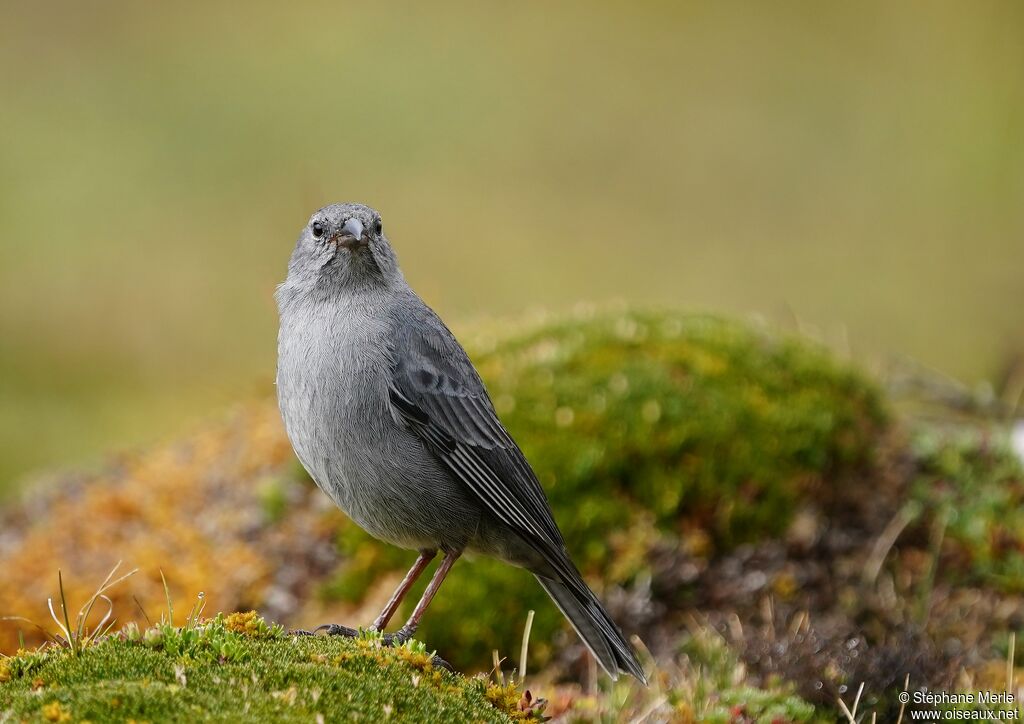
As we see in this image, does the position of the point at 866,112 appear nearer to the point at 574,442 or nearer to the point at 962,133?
the point at 962,133

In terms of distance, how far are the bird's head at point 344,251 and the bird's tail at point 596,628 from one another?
194cm

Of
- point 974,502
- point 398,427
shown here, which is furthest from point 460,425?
point 974,502

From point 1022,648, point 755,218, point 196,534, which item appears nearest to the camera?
point 1022,648

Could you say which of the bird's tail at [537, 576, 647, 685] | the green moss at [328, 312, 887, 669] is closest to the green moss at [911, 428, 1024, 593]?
the green moss at [328, 312, 887, 669]

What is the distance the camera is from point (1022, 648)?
7492 millimetres

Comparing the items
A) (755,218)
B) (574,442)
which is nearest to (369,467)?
(574,442)

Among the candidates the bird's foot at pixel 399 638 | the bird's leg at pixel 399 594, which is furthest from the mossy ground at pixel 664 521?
the bird's foot at pixel 399 638

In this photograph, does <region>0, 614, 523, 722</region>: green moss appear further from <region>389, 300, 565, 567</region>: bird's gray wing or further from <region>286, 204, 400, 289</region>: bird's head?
<region>286, 204, 400, 289</region>: bird's head

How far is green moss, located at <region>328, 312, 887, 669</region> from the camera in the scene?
796 centimetres

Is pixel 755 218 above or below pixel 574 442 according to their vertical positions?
above

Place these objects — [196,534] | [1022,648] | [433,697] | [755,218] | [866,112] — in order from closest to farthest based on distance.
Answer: [433,697], [1022,648], [196,534], [755,218], [866,112]

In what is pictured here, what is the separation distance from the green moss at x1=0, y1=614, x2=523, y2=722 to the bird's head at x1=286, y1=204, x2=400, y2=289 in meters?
1.94

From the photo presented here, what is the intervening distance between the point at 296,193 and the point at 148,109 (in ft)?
20.2

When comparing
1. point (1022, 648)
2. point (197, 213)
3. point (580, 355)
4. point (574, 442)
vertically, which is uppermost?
point (197, 213)
